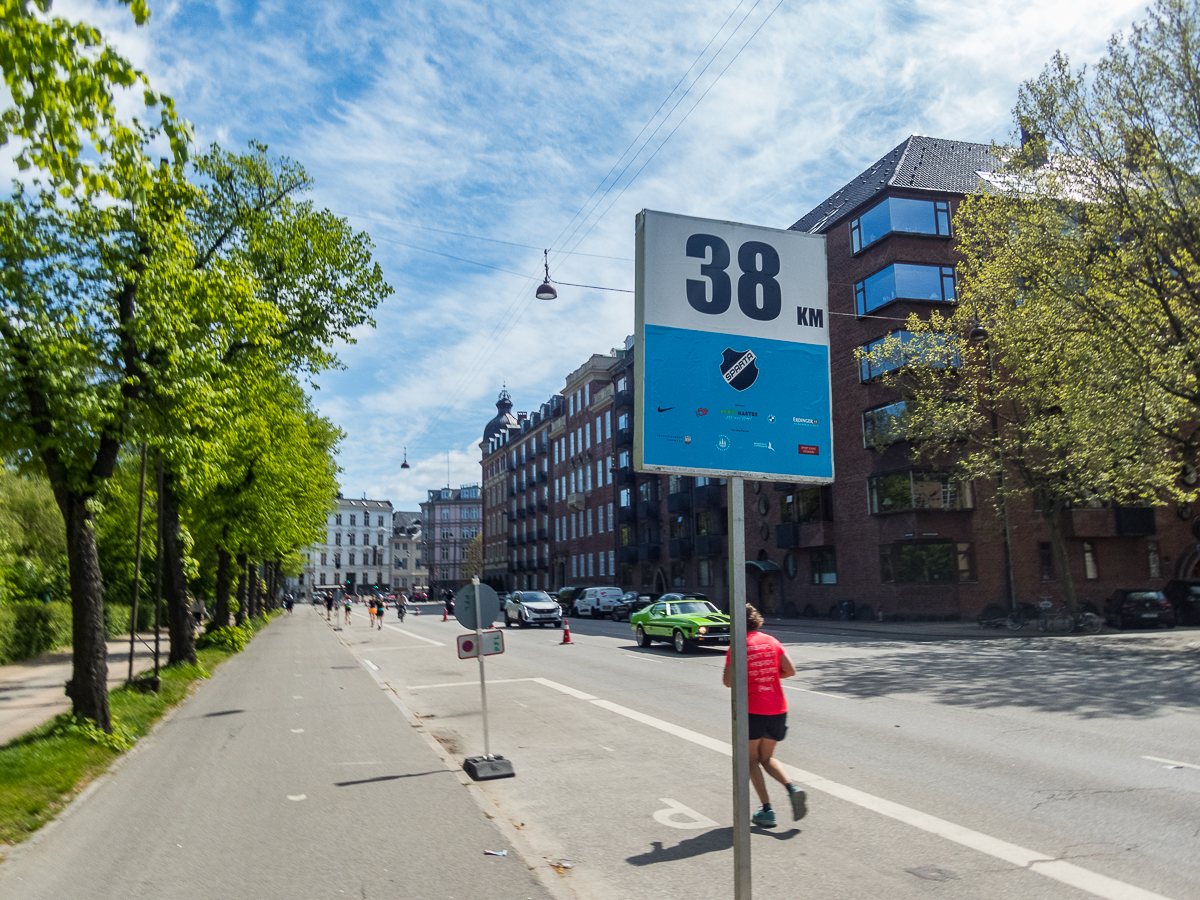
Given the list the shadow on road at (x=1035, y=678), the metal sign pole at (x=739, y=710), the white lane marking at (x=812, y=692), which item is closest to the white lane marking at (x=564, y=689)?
the white lane marking at (x=812, y=692)

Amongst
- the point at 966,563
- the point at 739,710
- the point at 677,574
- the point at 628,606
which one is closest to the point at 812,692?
the point at 739,710

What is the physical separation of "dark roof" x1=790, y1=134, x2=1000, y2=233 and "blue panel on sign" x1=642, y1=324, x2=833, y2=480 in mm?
35312

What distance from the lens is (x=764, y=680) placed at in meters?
6.52

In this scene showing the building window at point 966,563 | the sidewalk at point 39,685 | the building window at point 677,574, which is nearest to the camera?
the sidewalk at point 39,685

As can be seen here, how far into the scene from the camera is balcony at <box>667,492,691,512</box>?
2048 inches

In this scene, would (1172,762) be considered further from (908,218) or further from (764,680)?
(908,218)

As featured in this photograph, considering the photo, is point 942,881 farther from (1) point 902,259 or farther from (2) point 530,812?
(1) point 902,259

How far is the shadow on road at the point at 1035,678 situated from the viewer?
12.1 m

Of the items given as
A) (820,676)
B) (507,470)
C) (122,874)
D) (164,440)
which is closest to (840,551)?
(820,676)

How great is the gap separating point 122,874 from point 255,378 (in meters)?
9.78

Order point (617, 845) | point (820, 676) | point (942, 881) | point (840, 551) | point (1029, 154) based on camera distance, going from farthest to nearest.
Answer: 1. point (840, 551)
2. point (1029, 154)
3. point (820, 676)
4. point (617, 845)
5. point (942, 881)

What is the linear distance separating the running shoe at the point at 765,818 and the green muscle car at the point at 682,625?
48.7 ft

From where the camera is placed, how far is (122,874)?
575 centimetres

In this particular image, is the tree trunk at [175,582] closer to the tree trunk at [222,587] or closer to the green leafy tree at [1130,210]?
the tree trunk at [222,587]
